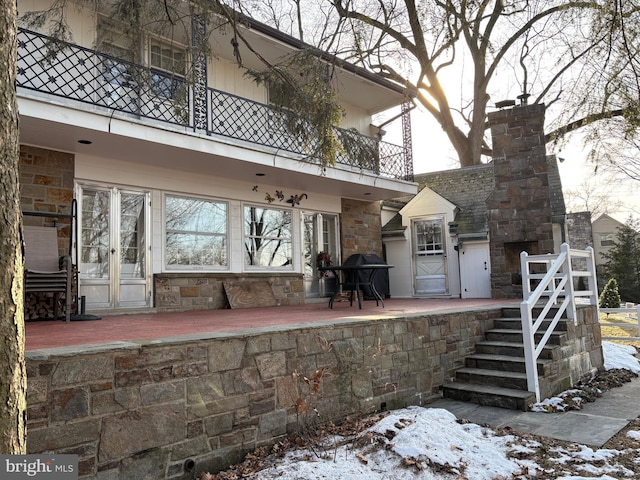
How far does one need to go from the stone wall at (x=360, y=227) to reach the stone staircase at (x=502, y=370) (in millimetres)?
5436

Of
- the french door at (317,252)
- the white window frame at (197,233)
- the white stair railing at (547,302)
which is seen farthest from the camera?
the french door at (317,252)

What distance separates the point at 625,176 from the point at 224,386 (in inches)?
777

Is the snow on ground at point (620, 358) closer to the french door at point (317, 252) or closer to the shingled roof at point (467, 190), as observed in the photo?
the shingled roof at point (467, 190)

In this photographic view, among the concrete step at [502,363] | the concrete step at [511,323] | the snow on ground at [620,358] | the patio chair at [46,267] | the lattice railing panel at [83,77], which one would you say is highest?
the lattice railing panel at [83,77]

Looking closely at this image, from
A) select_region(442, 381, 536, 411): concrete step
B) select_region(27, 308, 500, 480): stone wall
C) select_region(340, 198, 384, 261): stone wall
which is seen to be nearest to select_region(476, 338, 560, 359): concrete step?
select_region(442, 381, 536, 411): concrete step

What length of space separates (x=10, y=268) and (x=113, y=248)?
20.4 feet

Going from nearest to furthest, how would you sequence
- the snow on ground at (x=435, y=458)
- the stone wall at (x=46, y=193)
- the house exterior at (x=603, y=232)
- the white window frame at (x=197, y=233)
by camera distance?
the snow on ground at (x=435, y=458), the stone wall at (x=46, y=193), the white window frame at (x=197, y=233), the house exterior at (x=603, y=232)

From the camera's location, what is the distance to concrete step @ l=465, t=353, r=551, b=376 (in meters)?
5.44

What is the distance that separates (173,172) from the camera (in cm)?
823

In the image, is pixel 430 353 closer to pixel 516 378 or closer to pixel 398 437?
pixel 516 378

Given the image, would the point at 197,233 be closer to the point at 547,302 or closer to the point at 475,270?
the point at 547,302

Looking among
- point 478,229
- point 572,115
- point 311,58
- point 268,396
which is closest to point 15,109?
point 268,396

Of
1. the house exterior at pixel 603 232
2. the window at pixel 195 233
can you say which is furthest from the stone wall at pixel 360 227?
the house exterior at pixel 603 232

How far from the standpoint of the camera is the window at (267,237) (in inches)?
373
